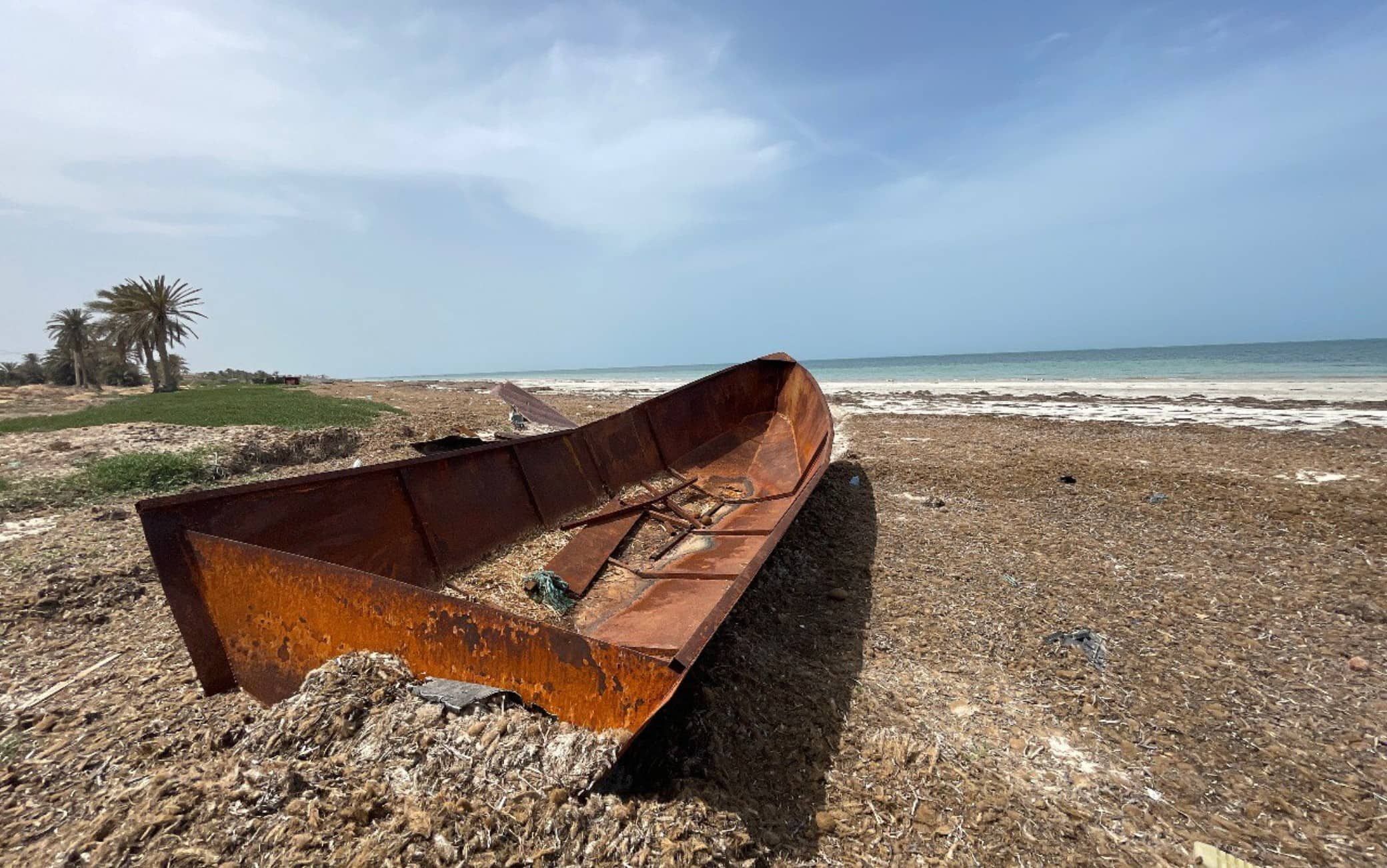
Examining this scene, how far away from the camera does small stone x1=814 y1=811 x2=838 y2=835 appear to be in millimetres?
2488

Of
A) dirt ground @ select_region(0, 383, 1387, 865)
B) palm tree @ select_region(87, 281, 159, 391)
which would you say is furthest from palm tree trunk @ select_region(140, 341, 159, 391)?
dirt ground @ select_region(0, 383, 1387, 865)

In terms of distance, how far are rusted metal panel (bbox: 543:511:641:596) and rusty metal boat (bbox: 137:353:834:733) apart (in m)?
0.02

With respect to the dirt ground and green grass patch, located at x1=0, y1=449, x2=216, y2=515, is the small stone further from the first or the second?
green grass patch, located at x1=0, y1=449, x2=216, y2=515

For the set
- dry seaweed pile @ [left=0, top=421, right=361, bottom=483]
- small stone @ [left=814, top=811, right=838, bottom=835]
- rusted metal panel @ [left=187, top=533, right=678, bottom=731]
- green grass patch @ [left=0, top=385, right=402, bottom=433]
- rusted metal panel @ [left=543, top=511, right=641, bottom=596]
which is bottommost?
small stone @ [left=814, top=811, right=838, bottom=835]

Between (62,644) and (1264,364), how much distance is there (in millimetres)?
57134

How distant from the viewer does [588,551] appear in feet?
18.2

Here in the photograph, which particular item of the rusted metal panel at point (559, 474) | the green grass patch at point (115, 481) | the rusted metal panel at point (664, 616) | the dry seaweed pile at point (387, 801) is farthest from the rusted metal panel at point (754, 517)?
the green grass patch at point (115, 481)

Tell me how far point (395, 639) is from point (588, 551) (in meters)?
2.88

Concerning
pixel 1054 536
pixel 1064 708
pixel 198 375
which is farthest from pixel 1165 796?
pixel 198 375

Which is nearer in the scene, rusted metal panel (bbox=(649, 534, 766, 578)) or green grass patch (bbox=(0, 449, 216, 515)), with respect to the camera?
rusted metal panel (bbox=(649, 534, 766, 578))

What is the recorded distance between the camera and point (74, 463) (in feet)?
26.7

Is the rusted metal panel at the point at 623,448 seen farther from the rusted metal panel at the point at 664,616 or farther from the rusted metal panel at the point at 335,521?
the rusted metal panel at the point at 335,521

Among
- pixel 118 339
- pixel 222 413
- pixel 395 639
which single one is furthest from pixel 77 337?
pixel 395 639

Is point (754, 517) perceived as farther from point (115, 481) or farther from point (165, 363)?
point (165, 363)
